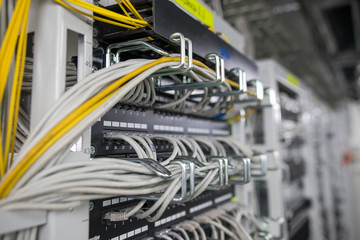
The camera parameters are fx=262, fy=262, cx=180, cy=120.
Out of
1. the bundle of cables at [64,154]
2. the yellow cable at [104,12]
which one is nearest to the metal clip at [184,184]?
the bundle of cables at [64,154]

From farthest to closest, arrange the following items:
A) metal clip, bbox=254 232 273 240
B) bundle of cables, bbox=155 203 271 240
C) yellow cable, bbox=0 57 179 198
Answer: metal clip, bbox=254 232 273 240, bundle of cables, bbox=155 203 271 240, yellow cable, bbox=0 57 179 198

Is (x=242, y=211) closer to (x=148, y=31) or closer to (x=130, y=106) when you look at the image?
(x=130, y=106)

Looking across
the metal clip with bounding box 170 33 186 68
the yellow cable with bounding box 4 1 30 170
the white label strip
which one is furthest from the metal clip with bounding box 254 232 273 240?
the yellow cable with bounding box 4 1 30 170

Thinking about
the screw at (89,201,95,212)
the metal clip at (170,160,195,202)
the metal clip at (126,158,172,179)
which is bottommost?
the screw at (89,201,95,212)

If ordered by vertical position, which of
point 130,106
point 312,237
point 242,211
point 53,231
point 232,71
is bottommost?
point 312,237

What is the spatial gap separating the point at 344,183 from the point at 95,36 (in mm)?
4448

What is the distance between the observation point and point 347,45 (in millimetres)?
3520

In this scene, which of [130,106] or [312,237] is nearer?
[130,106]

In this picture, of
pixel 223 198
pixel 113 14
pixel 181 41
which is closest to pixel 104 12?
pixel 113 14

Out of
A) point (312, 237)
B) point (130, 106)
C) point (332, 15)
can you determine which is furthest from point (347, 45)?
point (130, 106)

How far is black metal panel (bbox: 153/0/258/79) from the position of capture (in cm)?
49

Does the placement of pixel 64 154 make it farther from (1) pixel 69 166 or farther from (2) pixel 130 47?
(2) pixel 130 47

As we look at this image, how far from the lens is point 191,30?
0.59 metres

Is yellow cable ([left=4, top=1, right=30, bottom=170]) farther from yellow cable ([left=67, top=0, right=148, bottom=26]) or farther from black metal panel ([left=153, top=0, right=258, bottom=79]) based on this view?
black metal panel ([left=153, top=0, right=258, bottom=79])
